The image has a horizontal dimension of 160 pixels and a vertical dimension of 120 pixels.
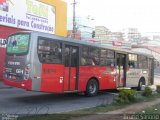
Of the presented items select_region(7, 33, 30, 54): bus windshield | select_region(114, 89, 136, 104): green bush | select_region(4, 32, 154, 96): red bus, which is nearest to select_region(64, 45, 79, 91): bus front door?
Answer: select_region(4, 32, 154, 96): red bus

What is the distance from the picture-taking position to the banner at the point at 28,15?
81.1 feet

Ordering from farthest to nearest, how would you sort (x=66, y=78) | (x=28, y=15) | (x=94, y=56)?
(x=28, y=15)
(x=94, y=56)
(x=66, y=78)

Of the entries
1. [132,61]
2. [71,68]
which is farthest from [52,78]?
[132,61]

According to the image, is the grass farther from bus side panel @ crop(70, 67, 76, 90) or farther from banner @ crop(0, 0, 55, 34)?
banner @ crop(0, 0, 55, 34)

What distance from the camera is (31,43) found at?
13.6 metres

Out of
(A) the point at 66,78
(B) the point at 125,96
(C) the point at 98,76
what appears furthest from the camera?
(C) the point at 98,76

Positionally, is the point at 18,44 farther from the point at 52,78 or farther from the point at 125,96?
the point at 125,96

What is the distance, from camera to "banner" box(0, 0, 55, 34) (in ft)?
81.1

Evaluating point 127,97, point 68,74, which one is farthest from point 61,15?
point 127,97

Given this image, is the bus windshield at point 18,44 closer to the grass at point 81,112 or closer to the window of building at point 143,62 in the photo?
the grass at point 81,112

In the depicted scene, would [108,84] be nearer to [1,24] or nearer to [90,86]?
[90,86]

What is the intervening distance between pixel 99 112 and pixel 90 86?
6.35 m

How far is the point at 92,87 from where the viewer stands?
57.7 feet

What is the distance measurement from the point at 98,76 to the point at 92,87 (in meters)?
0.70
